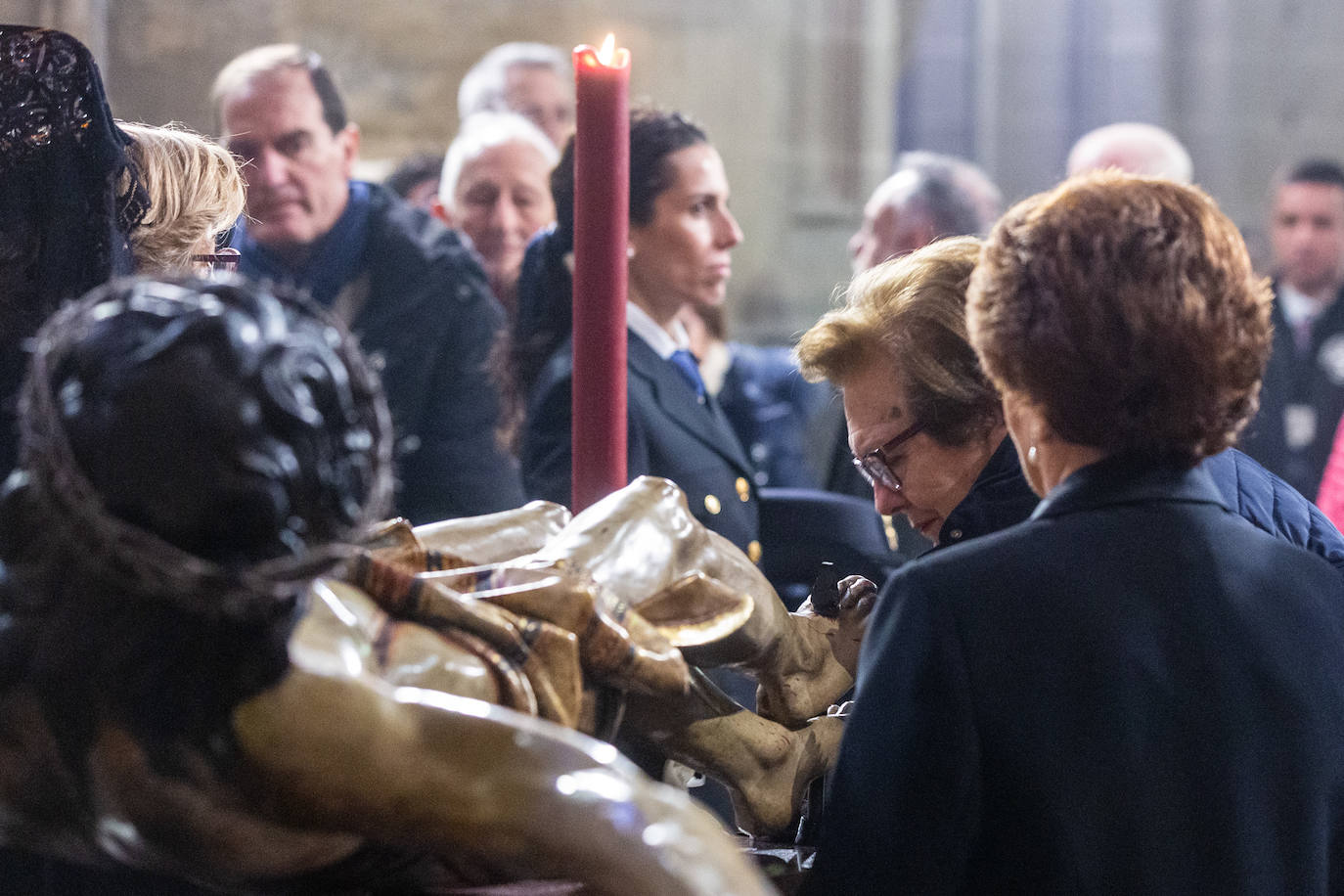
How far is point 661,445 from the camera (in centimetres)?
332

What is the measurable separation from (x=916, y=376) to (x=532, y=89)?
3636 mm

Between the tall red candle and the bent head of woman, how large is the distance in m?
0.59

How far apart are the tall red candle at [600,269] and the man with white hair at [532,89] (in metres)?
3.96

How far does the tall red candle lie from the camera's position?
4.99 ft

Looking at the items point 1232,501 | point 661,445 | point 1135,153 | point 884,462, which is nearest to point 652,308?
point 661,445

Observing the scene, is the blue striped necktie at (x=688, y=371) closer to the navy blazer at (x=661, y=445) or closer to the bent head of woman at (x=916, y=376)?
the navy blazer at (x=661, y=445)

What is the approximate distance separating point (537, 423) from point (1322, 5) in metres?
7.44

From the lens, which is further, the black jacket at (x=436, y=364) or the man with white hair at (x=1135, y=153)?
the man with white hair at (x=1135, y=153)

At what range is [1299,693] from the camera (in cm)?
141

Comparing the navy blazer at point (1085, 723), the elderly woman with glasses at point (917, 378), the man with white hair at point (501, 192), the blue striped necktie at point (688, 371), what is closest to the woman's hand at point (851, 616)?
the navy blazer at point (1085, 723)

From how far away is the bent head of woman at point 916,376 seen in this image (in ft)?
6.73

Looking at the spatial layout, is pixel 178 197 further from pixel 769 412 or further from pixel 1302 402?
pixel 1302 402

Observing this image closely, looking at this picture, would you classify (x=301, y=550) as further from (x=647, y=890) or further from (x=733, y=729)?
(x=733, y=729)

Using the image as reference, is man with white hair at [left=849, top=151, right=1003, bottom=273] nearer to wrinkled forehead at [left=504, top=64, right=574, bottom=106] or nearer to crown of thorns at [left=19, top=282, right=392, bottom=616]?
wrinkled forehead at [left=504, top=64, right=574, bottom=106]
